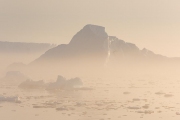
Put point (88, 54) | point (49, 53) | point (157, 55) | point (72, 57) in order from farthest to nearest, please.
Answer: point (157, 55)
point (49, 53)
point (72, 57)
point (88, 54)

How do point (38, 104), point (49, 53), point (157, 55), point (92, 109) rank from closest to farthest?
1. point (92, 109)
2. point (38, 104)
3. point (49, 53)
4. point (157, 55)

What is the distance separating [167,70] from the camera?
94.0 meters

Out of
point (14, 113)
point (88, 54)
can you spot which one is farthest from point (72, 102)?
point (88, 54)

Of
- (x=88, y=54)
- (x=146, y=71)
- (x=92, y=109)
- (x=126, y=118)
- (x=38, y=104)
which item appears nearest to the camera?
(x=126, y=118)

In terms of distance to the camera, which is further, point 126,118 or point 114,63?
point 114,63

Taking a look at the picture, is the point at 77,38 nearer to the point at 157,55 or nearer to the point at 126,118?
the point at 157,55

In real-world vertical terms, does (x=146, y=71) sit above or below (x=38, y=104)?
above

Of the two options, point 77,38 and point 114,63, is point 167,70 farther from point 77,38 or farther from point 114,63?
point 77,38

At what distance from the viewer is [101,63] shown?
59.0 metres

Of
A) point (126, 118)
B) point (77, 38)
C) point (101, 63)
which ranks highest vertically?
point (77, 38)

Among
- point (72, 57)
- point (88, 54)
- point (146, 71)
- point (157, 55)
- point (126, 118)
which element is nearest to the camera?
point (126, 118)

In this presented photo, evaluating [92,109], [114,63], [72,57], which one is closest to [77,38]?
[72,57]

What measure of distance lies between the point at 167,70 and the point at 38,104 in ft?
259

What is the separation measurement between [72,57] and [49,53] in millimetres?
6271
